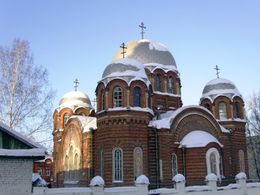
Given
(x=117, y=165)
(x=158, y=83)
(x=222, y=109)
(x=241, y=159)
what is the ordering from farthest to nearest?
(x=158, y=83) → (x=222, y=109) → (x=241, y=159) → (x=117, y=165)

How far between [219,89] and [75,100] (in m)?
13.2

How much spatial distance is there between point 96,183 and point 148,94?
Answer: 33.0 feet

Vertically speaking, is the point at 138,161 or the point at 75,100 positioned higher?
the point at 75,100

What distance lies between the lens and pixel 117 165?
814 inches

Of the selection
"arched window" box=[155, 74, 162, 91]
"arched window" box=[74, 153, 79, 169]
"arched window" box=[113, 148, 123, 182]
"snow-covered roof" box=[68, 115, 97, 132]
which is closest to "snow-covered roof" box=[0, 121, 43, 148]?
"arched window" box=[113, 148, 123, 182]

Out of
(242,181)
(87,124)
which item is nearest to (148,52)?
(87,124)

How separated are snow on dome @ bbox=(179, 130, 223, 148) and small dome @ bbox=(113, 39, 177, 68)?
7.98 metres

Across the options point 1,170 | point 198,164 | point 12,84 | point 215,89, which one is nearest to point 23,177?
point 1,170

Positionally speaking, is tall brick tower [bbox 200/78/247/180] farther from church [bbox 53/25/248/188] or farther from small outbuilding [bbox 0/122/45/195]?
small outbuilding [bbox 0/122/45/195]

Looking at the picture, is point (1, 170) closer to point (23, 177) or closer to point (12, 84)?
point (23, 177)

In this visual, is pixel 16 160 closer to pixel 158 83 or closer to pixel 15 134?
pixel 15 134

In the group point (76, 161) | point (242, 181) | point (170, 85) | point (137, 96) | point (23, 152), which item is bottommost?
point (242, 181)

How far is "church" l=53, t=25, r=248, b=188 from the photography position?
68.1 ft

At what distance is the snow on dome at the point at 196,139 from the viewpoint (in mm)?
21703
